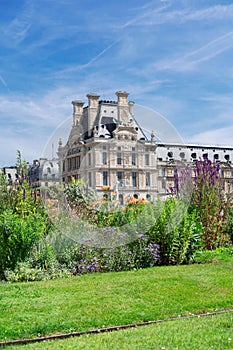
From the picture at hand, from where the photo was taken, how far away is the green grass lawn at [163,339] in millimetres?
5004

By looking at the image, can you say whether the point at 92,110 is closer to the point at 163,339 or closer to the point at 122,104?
the point at 122,104

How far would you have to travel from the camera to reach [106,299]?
6781mm

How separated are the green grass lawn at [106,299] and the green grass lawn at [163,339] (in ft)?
1.33

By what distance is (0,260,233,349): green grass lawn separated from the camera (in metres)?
5.92

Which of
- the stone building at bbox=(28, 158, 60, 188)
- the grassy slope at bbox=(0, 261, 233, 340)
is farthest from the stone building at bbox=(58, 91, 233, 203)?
the grassy slope at bbox=(0, 261, 233, 340)

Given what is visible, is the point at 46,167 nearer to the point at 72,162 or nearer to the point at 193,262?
the point at 72,162

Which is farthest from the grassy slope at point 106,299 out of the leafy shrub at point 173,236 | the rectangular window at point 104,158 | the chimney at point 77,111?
the chimney at point 77,111

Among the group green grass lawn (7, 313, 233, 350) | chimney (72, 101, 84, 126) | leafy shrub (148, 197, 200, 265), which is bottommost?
green grass lawn (7, 313, 233, 350)

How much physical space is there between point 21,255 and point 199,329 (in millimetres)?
4297

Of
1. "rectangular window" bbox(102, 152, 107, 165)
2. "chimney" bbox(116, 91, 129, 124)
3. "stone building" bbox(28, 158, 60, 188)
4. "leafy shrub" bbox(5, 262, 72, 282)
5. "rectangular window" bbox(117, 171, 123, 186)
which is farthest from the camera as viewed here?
"chimney" bbox(116, 91, 129, 124)

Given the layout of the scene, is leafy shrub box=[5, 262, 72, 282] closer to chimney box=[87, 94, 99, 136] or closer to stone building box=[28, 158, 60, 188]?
stone building box=[28, 158, 60, 188]

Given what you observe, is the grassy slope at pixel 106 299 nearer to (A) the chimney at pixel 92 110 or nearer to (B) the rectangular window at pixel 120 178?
(B) the rectangular window at pixel 120 178

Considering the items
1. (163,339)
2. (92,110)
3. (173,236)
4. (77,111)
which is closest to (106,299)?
(163,339)

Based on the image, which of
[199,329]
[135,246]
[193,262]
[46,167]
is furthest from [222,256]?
[199,329]
